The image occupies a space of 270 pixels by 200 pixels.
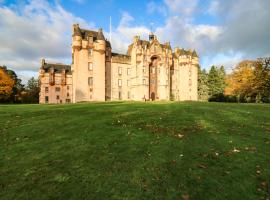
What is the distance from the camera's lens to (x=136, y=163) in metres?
8.76

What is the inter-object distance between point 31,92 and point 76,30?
38.7 meters

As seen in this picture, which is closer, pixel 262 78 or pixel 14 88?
pixel 262 78

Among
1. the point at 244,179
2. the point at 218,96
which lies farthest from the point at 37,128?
the point at 218,96

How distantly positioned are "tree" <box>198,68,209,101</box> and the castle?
1853 cm

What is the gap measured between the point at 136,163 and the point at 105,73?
60874mm

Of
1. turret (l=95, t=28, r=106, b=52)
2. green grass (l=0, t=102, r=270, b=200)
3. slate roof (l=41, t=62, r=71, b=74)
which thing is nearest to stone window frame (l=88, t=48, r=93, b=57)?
turret (l=95, t=28, r=106, b=52)

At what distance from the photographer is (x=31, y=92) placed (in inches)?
3558

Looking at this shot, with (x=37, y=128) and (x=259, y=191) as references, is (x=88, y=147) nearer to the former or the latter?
(x=37, y=128)


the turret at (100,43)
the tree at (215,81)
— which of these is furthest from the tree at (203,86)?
the turret at (100,43)

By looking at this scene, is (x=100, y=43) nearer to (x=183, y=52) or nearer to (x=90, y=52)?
(x=90, y=52)

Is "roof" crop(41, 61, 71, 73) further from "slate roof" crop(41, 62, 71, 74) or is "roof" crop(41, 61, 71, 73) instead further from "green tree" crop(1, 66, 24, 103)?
"green tree" crop(1, 66, 24, 103)

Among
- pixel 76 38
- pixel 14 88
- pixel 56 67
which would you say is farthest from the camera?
pixel 14 88

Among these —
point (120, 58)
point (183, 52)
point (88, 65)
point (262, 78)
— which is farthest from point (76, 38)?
point (262, 78)

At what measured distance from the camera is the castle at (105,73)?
64.3 metres
